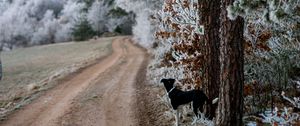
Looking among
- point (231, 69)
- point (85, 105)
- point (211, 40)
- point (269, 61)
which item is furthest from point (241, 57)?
point (85, 105)

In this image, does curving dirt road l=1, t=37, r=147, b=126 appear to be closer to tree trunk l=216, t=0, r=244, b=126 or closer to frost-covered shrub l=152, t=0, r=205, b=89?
frost-covered shrub l=152, t=0, r=205, b=89

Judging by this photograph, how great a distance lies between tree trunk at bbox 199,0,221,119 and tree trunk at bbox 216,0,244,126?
1.30m

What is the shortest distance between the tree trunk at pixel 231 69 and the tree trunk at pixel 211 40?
130cm

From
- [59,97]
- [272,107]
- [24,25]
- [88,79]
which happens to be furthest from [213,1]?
[24,25]

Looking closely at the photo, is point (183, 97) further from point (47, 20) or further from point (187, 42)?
point (47, 20)

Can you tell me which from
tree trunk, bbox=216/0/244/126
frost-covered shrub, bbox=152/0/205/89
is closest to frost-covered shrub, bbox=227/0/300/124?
frost-covered shrub, bbox=152/0/205/89

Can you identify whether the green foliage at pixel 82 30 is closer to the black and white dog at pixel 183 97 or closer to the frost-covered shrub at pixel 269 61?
the frost-covered shrub at pixel 269 61

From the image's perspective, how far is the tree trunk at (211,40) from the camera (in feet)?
29.6

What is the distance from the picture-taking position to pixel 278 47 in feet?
31.2

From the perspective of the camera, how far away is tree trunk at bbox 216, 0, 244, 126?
7.37 meters

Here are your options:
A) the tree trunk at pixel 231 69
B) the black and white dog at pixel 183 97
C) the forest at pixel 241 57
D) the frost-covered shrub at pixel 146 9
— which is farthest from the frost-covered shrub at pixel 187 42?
the frost-covered shrub at pixel 146 9

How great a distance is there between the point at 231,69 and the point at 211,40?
168 cm

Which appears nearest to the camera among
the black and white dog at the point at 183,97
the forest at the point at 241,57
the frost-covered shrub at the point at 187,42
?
the forest at the point at 241,57

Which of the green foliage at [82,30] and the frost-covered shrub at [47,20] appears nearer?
the green foliage at [82,30]
